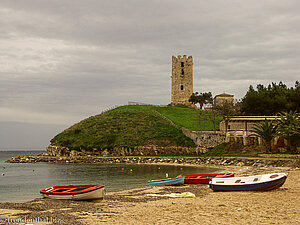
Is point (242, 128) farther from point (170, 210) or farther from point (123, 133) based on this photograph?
point (170, 210)

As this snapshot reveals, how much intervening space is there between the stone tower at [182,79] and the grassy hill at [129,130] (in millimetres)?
18226

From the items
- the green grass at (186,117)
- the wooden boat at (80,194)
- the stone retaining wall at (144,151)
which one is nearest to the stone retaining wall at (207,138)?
the stone retaining wall at (144,151)

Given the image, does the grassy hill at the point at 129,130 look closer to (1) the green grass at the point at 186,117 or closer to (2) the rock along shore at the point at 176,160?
(1) the green grass at the point at 186,117

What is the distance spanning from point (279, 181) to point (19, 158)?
66.9 metres

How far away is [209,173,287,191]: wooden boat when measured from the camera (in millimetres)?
19186

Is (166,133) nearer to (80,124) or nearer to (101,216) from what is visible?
(80,124)

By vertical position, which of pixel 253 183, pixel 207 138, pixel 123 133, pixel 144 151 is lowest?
pixel 253 183

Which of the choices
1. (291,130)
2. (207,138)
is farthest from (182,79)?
(291,130)

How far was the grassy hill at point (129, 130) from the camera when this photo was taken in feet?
222

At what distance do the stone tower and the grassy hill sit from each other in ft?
59.8

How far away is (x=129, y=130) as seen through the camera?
7312 cm

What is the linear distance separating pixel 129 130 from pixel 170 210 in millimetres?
58457

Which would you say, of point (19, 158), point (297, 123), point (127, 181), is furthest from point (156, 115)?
point (127, 181)

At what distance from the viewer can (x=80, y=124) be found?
84.8 meters
